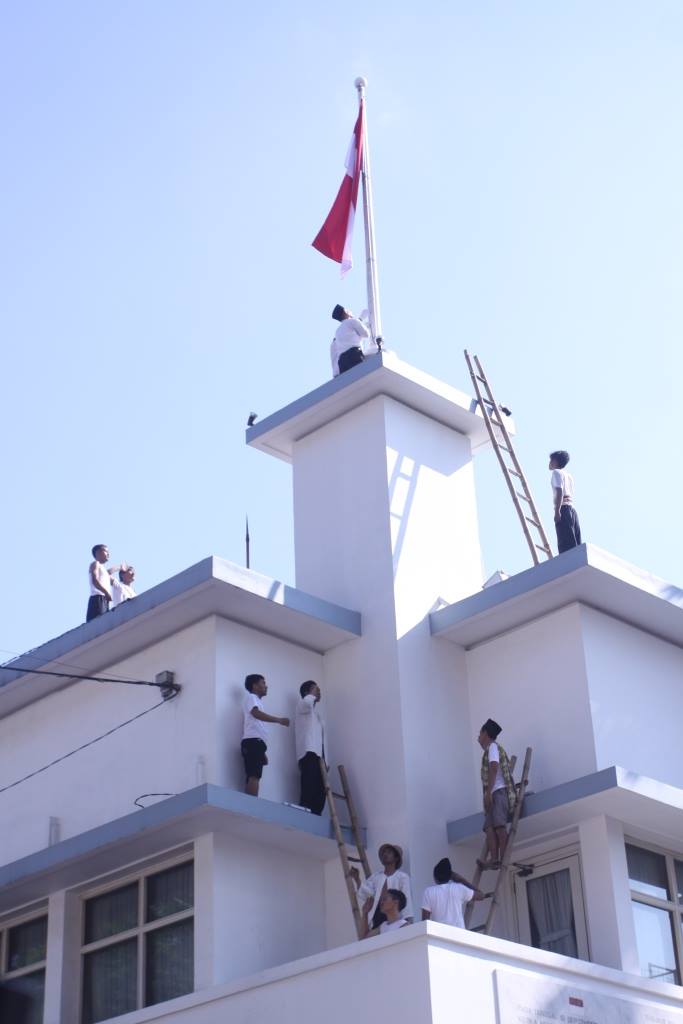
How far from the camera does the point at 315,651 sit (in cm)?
1730

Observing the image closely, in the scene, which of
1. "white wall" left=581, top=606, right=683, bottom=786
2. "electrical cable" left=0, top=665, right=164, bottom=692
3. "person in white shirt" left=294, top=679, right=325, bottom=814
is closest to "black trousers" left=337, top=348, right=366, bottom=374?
"person in white shirt" left=294, top=679, right=325, bottom=814

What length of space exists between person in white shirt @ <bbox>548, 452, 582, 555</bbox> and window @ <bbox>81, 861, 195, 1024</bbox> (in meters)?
5.54

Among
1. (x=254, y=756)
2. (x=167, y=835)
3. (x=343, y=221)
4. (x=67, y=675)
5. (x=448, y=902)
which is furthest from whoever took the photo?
(x=343, y=221)

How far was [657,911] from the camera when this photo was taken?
15359 millimetres

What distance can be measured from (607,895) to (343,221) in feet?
35.8

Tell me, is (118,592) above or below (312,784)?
above

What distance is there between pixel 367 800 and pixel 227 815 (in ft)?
6.69

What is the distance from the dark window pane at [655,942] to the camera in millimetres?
14883

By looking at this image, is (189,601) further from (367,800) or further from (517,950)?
(517,950)

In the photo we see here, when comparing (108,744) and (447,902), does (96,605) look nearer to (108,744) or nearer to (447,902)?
(108,744)

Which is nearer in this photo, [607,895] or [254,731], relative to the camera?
[607,895]

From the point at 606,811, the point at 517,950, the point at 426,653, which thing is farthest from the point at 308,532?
the point at 517,950

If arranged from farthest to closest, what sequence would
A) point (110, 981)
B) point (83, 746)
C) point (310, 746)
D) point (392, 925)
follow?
point (83, 746)
point (310, 746)
point (110, 981)
point (392, 925)

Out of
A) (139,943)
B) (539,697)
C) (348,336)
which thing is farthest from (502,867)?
(348,336)
